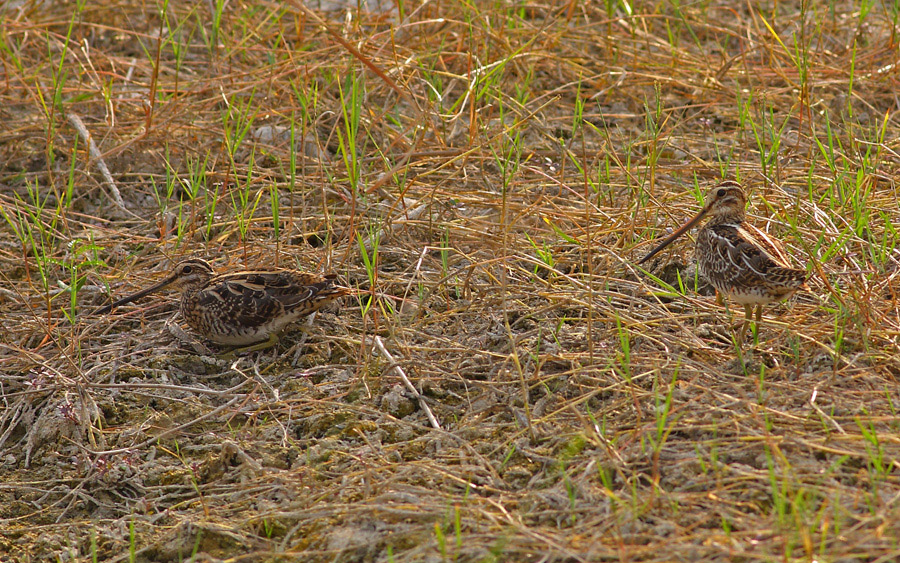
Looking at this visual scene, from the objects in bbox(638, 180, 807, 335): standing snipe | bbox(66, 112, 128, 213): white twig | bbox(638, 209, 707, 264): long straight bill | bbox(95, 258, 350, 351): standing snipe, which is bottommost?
bbox(66, 112, 128, 213): white twig

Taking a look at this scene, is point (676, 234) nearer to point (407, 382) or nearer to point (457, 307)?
point (457, 307)

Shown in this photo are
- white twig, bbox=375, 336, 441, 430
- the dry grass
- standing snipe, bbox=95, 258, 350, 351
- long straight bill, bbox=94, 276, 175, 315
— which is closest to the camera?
the dry grass

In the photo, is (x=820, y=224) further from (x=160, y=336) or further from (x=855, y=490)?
(x=160, y=336)

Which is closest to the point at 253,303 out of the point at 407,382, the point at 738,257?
the point at 407,382

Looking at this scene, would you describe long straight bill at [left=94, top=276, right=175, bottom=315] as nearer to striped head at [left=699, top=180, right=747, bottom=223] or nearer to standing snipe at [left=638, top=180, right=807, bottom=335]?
standing snipe at [left=638, top=180, right=807, bottom=335]

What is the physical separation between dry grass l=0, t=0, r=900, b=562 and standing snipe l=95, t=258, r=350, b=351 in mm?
138

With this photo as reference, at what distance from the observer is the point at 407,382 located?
409cm

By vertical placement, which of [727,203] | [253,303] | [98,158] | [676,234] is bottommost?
[98,158]

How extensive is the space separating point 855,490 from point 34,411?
10.7 feet

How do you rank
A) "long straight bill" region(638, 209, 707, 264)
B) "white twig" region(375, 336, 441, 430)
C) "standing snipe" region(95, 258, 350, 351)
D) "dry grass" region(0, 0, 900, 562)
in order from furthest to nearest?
"long straight bill" region(638, 209, 707, 264), "standing snipe" region(95, 258, 350, 351), "white twig" region(375, 336, 441, 430), "dry grass" region(0, 0, 900, 562)

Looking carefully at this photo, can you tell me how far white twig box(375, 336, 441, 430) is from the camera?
3914 mm

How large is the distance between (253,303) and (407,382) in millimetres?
868

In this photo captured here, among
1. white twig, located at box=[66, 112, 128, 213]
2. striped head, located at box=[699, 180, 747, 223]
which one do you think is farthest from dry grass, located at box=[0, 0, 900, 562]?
striped head, located at box=[699, 180, 747, 223]

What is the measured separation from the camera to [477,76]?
5.25 m
